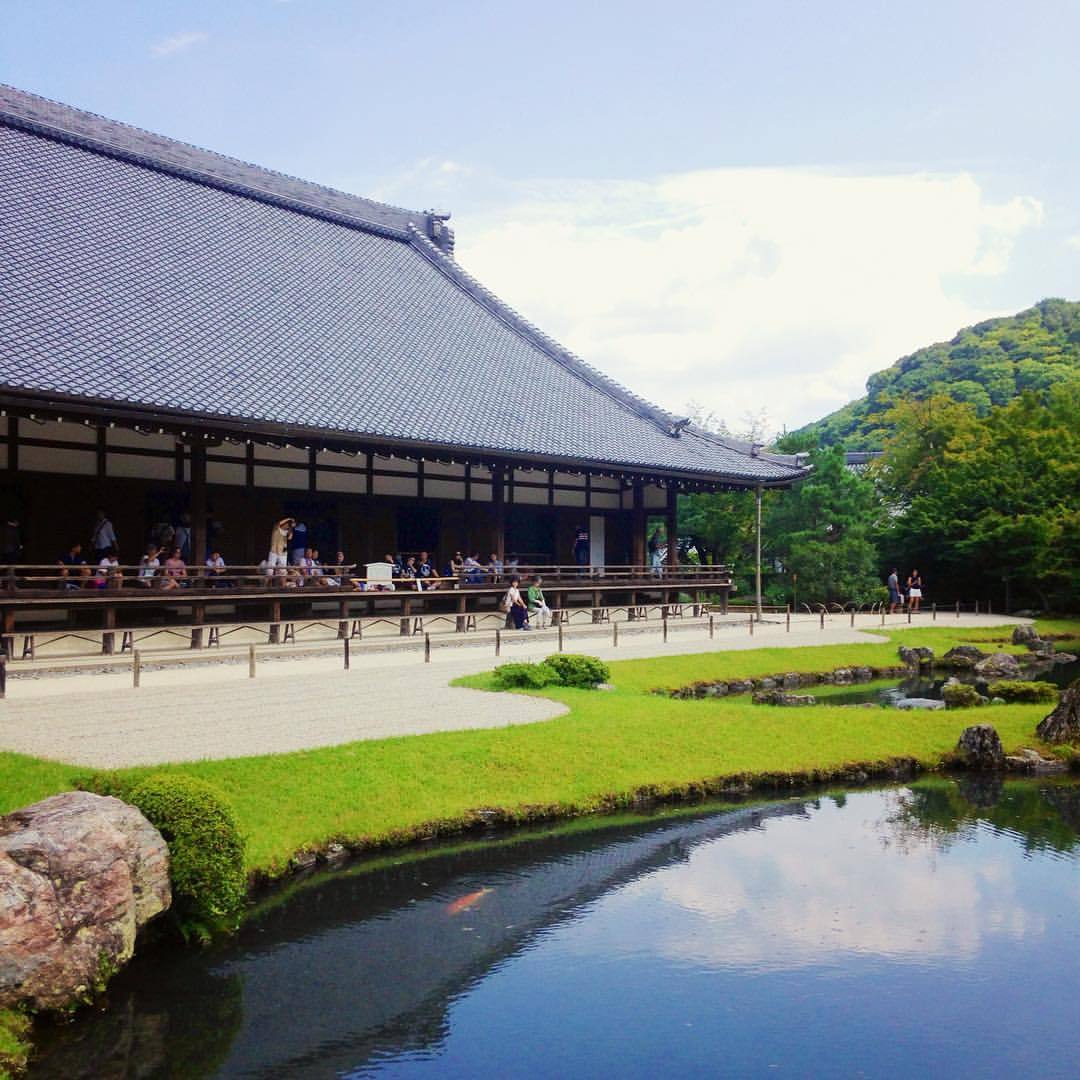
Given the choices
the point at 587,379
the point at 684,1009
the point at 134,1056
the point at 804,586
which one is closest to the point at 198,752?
the point at 134,1056

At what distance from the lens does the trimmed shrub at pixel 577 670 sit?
19.0 meters

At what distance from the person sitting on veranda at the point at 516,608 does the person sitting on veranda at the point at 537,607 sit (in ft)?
1.67

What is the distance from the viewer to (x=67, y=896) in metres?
7.47

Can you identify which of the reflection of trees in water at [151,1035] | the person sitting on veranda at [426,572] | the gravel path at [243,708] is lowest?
the reflection of trees in water at [151,1035]

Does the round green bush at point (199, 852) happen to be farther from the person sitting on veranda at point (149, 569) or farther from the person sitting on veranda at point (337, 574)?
the person sitting on veranda at point (337, 574)

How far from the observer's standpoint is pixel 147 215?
1119 inches

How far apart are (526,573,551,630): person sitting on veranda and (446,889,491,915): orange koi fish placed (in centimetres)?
1798

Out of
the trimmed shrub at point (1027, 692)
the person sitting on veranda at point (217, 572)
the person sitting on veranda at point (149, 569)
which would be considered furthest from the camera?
the person sitting on veranda at point (217, 572)

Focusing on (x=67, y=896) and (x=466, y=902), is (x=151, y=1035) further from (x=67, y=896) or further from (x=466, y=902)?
(x=466, y=902)

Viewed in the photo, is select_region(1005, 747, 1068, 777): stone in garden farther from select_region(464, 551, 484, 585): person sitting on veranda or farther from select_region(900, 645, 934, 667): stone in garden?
select_region(464, 551, 484, 585): person sitting on veranda

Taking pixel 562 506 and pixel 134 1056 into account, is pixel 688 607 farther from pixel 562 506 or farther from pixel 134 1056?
pixel 134 1056

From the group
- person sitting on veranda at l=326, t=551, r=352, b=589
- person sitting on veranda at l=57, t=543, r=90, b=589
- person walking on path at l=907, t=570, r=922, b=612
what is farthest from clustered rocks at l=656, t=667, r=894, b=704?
person walking on path at l=907, t=570, r=922, b=612

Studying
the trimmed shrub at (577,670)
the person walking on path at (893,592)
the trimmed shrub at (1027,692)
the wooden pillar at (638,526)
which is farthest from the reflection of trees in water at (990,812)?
the person walking on path at (893,592)

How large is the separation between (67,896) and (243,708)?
25.5ft
